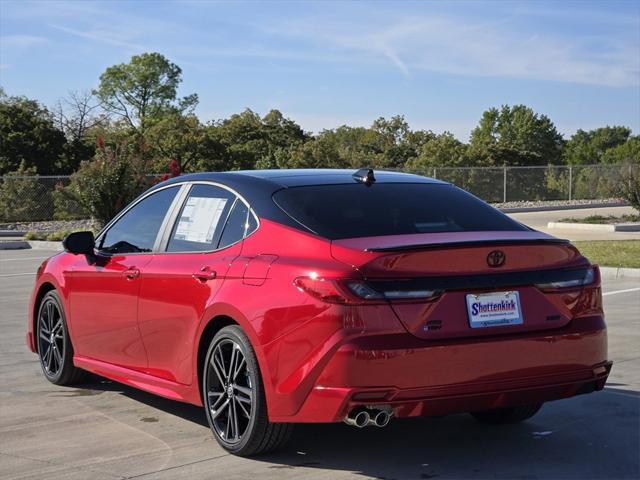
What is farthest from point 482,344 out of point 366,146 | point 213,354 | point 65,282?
point 366,146

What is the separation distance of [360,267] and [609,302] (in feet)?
28.1

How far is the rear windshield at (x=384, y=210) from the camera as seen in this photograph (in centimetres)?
568

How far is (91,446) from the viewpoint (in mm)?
6102

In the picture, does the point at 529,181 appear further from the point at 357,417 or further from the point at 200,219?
the point at 357,417

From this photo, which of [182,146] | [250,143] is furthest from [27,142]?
[250,143]

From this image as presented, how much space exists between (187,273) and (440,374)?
181 cm

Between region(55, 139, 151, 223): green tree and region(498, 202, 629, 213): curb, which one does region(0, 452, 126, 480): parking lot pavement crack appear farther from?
region(498, 202, 629, 213): curb

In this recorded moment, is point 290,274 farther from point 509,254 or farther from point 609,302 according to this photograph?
point 609,302

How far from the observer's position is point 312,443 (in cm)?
607

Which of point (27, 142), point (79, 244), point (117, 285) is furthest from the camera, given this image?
point (27, 142)

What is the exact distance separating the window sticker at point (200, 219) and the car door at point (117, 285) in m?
0.27

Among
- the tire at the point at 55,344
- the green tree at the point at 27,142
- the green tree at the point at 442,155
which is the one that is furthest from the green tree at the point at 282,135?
the tire at the point at 55,344

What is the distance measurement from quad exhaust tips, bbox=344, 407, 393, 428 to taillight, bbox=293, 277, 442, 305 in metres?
0.55

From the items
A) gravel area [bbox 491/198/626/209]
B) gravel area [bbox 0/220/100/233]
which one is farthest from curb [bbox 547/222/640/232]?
gravel area [bbox 0/220/100/233]
